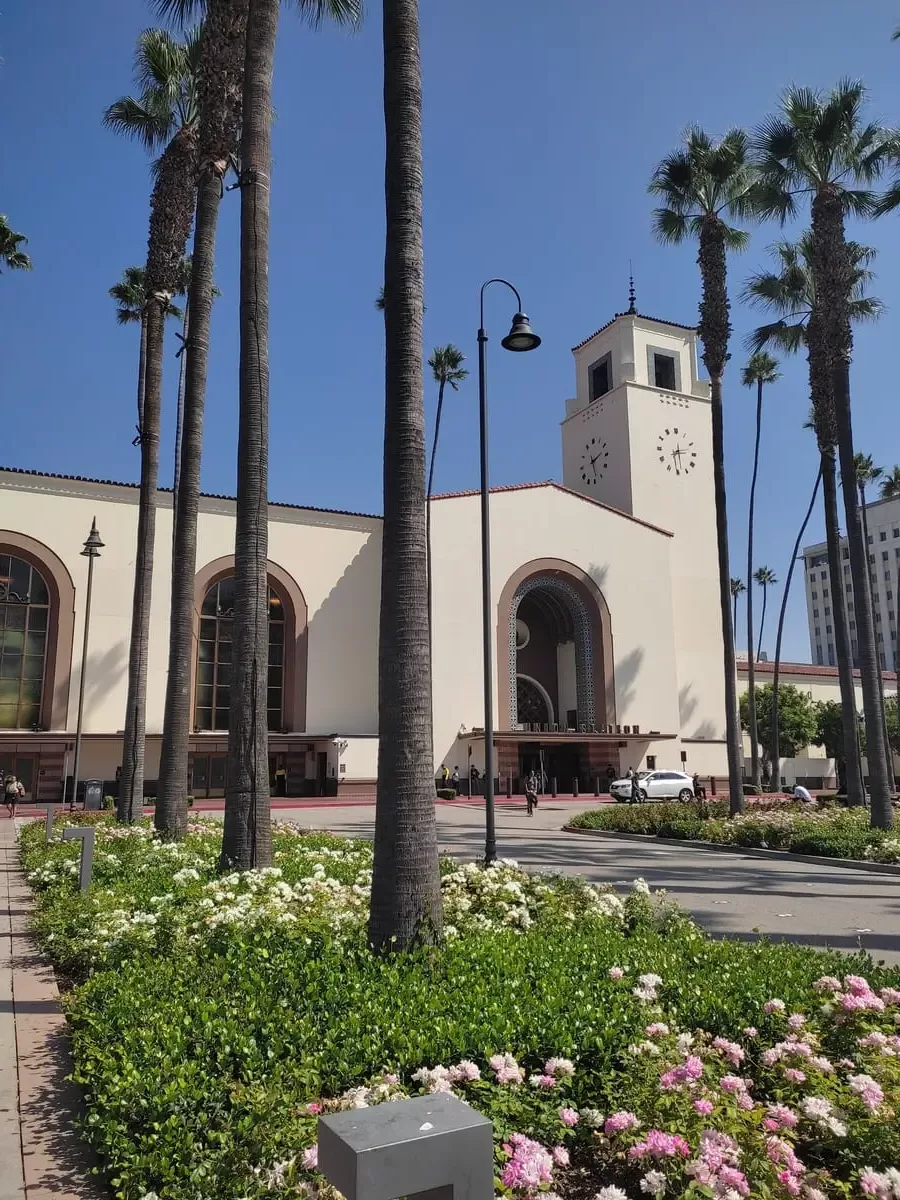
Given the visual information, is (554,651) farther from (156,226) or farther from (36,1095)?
(36,1095)

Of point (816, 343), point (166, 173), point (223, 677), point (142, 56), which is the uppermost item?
point (142, 56)

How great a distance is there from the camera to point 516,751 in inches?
1682

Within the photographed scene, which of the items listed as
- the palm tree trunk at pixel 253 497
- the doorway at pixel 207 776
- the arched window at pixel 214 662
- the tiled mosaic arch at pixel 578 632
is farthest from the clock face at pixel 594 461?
the palm tree trunk at pixel 253 497

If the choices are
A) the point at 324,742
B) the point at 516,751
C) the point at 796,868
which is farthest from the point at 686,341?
Result: the point at 796,868

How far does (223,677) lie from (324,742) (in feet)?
17.8

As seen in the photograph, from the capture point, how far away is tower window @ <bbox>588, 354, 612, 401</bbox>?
54.5m

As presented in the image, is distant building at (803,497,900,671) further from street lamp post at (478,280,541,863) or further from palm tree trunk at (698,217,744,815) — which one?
street lamp post at (478,280,541,863)

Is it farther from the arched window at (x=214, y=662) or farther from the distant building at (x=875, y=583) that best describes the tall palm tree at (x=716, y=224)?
the distant building at (x=875, y=583)

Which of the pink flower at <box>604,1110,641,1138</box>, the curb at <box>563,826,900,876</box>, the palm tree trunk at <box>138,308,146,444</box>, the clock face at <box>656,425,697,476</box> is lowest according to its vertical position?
the curb at <box>563,826,900,876</box>

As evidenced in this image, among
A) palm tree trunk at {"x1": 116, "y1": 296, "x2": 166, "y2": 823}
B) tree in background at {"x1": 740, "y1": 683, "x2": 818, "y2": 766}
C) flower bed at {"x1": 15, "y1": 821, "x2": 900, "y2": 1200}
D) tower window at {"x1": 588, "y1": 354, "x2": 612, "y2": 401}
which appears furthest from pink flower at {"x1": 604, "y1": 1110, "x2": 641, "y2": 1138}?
tree in background at {"x1": 740, "y1": 683, "x2": 818, "y2": 766}

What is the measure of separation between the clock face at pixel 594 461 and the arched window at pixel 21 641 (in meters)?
32.7

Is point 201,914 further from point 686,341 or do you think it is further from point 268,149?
point 686,341

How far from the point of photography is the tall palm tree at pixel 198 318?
14.5 meters

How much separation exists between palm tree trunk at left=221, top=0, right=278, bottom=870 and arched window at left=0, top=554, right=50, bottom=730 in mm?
27646
